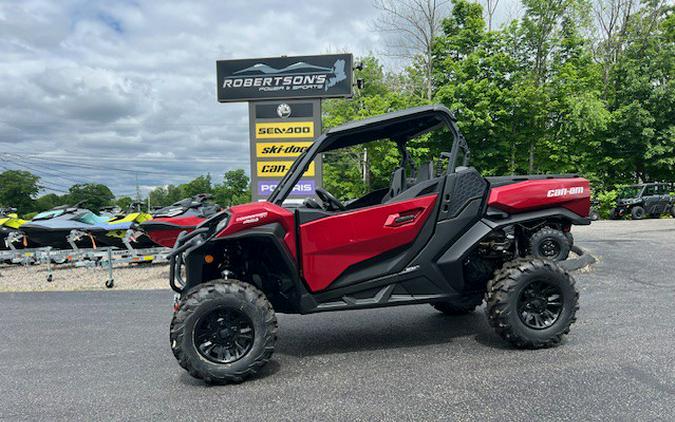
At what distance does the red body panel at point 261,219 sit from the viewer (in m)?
3.49

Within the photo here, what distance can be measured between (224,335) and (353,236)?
4.14 feet

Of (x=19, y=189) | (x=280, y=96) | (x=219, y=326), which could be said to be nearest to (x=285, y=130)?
(x=280, y=96)

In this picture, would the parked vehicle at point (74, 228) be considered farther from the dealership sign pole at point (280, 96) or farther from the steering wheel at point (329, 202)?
the steering wheel at point (329, 202)

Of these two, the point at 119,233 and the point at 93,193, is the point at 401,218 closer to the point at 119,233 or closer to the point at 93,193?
the point at 119,233

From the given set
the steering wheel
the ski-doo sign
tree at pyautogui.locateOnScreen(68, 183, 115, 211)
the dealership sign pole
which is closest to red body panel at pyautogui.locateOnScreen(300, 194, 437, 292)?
the steering wheel

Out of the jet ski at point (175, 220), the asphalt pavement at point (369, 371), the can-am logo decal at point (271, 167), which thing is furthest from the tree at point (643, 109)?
the jet ski at point (175, 220)

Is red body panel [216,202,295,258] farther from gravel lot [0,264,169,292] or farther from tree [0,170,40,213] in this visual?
tree [0,170,40,213]

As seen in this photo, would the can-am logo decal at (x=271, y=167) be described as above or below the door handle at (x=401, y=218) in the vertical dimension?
above

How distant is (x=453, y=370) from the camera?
3.49 m

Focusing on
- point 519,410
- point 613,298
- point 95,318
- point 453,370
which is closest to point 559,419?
point 519,410

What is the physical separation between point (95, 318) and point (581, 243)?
1083 cm

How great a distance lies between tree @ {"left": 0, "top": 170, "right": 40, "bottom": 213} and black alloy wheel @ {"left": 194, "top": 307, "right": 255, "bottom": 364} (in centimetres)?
5512

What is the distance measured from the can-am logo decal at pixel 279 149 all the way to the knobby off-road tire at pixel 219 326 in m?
8.39

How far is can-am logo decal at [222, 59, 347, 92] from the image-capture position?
11141 mm
